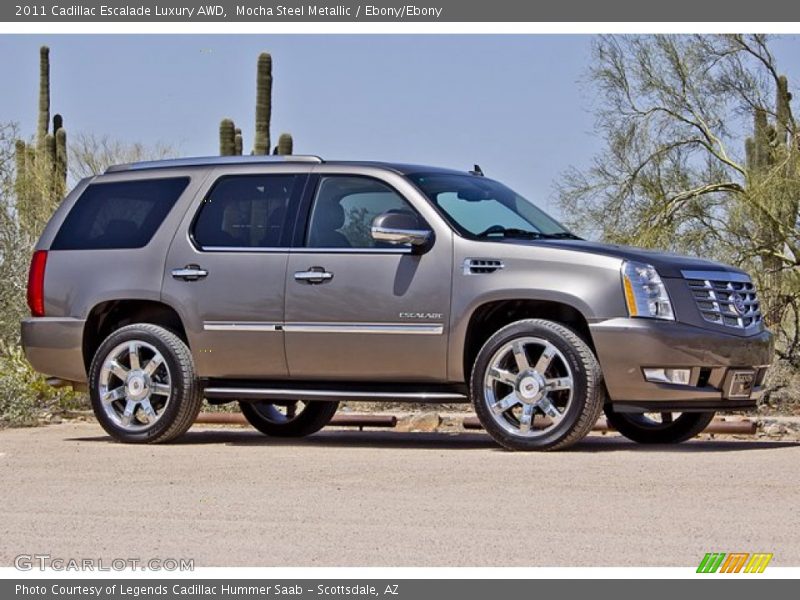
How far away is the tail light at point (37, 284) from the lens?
1276 centimetres

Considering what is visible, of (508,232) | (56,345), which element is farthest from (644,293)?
(56,345)

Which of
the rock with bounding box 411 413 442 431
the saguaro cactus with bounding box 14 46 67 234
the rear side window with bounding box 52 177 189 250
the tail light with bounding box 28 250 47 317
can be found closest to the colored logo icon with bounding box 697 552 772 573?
the rear side window with bounding box 52 177 189 250

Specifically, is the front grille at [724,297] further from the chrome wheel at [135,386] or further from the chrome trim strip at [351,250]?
the chrome wheel at [135,386]

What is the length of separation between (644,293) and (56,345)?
4.54m

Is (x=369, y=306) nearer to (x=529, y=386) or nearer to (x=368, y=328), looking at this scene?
(x=368, y=328)

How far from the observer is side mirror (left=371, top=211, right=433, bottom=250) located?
1120 centimetres

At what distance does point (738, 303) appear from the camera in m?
11.3

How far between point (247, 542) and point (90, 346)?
562cm

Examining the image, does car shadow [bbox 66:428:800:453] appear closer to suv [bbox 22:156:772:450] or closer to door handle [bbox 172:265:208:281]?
suv [bbox 22:156:772:450]

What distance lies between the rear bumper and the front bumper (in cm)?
400

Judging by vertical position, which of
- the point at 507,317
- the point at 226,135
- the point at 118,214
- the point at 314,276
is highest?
the point at 226,135

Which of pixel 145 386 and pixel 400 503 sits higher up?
pixel 145 386

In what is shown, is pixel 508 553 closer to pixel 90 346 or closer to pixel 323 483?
pixel 323 483
